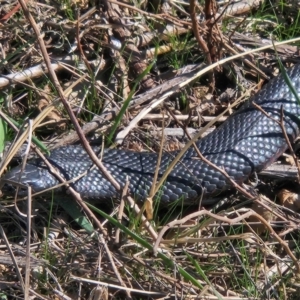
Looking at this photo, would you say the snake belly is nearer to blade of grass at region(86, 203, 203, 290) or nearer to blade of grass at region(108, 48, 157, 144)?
blade of grass at region(108, 48, 157, 144)

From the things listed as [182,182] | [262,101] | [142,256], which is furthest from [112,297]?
[262,101]

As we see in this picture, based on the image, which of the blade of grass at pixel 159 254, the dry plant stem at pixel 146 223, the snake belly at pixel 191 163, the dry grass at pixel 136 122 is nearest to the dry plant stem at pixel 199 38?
the dry grass at pixel 136 122

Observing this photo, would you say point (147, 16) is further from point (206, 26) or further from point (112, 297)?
point (112, 297)

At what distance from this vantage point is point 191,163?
14.2 feet

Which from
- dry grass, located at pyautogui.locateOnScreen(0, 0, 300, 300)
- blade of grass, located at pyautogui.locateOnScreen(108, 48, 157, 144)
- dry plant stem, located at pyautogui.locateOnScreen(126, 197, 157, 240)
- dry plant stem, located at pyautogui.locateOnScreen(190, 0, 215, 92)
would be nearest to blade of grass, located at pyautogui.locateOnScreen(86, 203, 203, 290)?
dry grass, located at pyautogui.locateOnScreen(0, 0, 300, 300)

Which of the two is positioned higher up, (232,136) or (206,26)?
(206,26)

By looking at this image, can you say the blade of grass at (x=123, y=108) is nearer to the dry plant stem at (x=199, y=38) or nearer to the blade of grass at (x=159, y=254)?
the dry plant stem at (x=199, y=38)

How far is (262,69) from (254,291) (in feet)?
5.81

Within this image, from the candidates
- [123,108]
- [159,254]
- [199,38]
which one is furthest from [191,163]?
[159,254]

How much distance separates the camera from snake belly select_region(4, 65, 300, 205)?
4238 mm

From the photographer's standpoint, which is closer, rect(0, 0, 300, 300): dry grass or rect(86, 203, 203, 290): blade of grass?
rect(86, 203, 203, 290): blade of grass

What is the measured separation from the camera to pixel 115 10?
4.95m

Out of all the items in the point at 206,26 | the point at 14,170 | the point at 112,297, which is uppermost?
the point at 206,26

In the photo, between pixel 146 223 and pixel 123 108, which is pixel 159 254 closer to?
pixel 146 223
